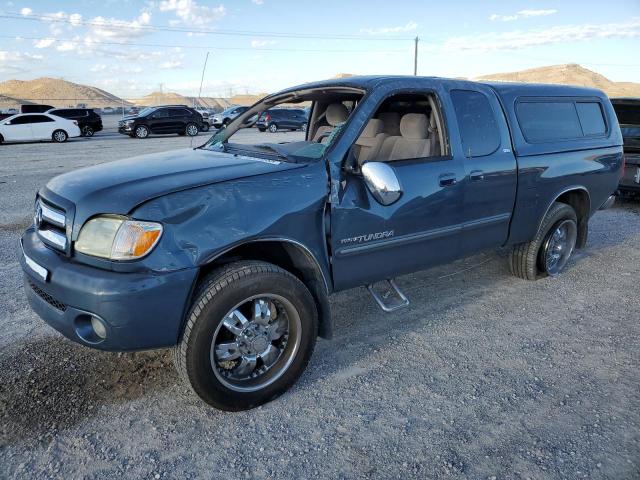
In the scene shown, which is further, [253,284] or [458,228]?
[458,228]

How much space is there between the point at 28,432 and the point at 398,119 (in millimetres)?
3394

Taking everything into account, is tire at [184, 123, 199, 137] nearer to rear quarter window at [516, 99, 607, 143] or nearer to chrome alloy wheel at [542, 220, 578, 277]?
rear quarter window at [516, 99, 607, 143]

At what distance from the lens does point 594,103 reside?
17.7 ft

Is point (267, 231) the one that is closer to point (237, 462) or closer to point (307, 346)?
point (307, 346)

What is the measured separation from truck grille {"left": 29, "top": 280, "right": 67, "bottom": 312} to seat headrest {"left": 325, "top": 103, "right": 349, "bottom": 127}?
2650 mm

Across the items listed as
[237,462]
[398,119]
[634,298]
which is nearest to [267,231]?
[237,462]

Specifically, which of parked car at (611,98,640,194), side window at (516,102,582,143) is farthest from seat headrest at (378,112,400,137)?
parked car at (611,98,640,194)

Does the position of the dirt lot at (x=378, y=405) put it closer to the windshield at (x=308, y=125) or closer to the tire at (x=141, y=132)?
the windshield at (x=308, y=125)

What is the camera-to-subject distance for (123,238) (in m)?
2.57

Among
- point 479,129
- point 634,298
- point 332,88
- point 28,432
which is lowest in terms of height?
point 634,298

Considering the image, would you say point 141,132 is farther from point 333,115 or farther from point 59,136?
point 333,115

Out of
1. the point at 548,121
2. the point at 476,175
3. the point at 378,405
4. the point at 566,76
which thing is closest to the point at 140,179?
the point at 378,405

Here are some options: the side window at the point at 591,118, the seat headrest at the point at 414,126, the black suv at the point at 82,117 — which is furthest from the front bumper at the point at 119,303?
the black suv at the point at 82,117

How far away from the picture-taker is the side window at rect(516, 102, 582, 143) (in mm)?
4560
